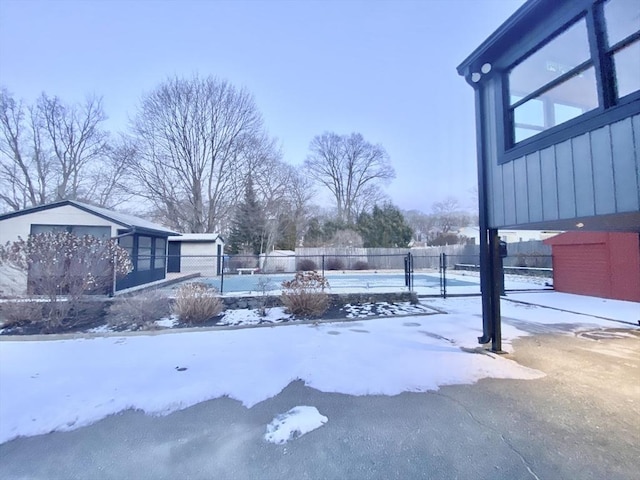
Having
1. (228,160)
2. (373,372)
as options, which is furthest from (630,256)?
(228,160)

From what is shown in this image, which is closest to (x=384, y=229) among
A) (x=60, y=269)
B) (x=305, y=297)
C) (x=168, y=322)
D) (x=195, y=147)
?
(x=195, y=147)

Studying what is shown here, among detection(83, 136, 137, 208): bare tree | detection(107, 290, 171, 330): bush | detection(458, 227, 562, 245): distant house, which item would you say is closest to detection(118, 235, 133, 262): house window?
detection(107, 290, 171, 330): bush

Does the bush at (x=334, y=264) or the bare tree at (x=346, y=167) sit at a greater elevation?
the bare tree at (x=346, y=167)

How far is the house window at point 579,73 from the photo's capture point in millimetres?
2836

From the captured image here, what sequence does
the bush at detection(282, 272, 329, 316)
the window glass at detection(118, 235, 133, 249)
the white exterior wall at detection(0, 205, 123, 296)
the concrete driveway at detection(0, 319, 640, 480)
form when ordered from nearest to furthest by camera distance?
the concrete driveway at detection(0, 319, 640, 480)
the bush at detection(282, 272, 329, 316)
the white exterior wall at detection(0, 205, 123, 296)
the window glass at detection(118, 235, 133, 249)

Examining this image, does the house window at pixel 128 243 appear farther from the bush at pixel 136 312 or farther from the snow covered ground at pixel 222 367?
the snow covered ground at pixel 222 367

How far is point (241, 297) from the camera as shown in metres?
7.12

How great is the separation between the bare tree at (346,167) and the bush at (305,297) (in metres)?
24.0

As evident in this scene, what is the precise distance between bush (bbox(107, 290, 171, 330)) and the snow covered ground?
0.70 m

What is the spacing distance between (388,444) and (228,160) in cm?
2445

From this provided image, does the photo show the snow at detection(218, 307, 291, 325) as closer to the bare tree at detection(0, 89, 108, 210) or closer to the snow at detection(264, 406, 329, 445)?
the snow at detection(264, 406, 329, 445)

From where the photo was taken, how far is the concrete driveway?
75.9 inches

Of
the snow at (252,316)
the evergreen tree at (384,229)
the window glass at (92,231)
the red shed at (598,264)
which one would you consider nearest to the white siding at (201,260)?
the window glass at (92,231)

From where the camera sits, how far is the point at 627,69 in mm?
3213
